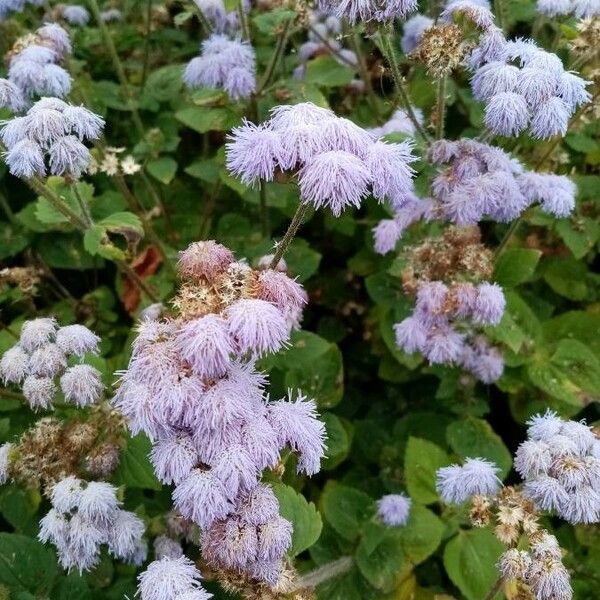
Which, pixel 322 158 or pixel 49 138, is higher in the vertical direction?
pixel 322 158

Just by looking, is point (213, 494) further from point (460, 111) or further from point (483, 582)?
point (460, 111)

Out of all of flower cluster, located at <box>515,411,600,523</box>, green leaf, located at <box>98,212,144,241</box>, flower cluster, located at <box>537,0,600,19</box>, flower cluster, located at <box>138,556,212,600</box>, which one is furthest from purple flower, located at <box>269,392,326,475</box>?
flower cluster, located at <box>537,0,600,19</box>

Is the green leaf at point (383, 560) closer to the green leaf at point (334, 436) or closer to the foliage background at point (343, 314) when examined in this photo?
the foliage background at point (343, 314)

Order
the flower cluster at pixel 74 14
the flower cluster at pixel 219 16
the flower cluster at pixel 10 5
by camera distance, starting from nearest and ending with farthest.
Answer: the flower cluster at pixel 10 5 < the flower cluster at pixel 219 16 < the flower cluster at pixel 74 14

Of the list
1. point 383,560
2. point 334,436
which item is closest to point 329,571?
point 383,560

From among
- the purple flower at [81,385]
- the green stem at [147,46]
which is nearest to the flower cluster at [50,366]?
the purple flower at [81,385]

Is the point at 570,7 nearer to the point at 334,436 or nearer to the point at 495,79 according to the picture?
the point at 495,79

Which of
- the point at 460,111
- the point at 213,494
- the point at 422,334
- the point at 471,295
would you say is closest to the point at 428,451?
the point at 422,334
